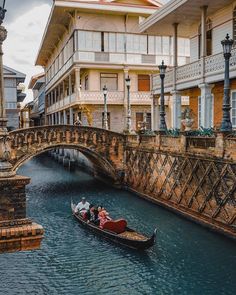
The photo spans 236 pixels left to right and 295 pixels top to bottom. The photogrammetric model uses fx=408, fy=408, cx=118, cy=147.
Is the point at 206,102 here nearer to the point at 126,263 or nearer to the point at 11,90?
the point at 126,263

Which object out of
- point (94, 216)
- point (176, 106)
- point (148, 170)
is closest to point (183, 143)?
point (148, 170)

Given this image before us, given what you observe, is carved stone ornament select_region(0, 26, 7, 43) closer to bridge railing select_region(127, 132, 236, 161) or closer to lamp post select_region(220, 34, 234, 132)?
lamp post select_region(220, 34, 234, 132)

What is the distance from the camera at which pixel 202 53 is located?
78.3 ft

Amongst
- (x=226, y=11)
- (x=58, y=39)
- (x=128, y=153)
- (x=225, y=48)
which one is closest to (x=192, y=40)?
(x=226, y=11)

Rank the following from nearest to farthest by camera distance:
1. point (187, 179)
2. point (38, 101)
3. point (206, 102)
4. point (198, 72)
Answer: point (187, 179), point (206, 102), point (198, 72), point (38, 101)

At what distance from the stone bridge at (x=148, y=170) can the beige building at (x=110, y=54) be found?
23.1 feet

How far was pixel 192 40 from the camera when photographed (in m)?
28.8

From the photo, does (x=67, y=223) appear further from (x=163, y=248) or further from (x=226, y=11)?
(x=226, y=11)

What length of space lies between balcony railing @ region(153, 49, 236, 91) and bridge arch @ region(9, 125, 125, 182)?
6.27 metres

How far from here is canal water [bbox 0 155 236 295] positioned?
13930mm

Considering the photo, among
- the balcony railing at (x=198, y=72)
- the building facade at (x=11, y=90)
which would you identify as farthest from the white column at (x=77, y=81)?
the building facade at (x=11, y=90)

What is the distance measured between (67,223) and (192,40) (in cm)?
1563

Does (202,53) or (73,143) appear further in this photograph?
(73,143)

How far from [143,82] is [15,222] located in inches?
1375
